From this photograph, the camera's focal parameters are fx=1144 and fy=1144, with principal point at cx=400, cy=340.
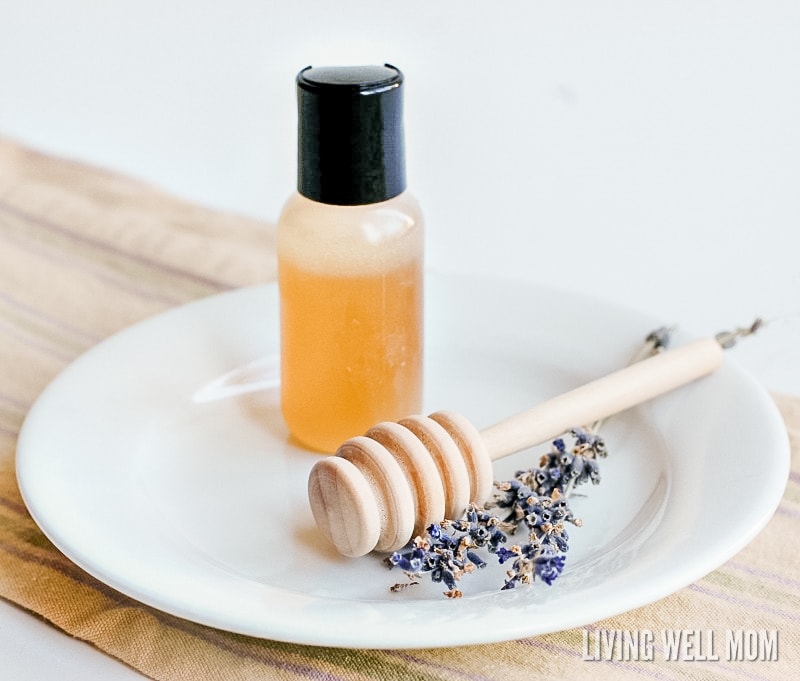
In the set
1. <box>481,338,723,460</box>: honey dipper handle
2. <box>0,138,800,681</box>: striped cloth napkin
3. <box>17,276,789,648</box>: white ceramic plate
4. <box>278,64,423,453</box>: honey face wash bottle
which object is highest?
<box>278,64,423,453</box>: honey face wash bottle

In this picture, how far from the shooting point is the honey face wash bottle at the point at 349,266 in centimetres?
65

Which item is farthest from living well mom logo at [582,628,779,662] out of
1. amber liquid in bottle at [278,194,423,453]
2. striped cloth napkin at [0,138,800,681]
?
amber liquid in bottle at [278,194,423,453]

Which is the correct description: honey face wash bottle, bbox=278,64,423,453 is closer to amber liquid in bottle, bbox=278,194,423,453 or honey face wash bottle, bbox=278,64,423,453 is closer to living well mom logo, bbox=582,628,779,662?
amber liquid in bottle, bbox=278,194,423,453

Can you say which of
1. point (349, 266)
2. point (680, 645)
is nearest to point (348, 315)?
point (349, 266)

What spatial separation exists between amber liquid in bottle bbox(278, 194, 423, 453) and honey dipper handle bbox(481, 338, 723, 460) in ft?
0.29

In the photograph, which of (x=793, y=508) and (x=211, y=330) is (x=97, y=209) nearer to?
(x=211, y=330)

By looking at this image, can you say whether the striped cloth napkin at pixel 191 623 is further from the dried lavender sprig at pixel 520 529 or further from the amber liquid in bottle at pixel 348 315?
the amber liquid in bottle at pixel 348 315

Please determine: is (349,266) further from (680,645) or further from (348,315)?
(680,645)

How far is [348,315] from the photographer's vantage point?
71 cm

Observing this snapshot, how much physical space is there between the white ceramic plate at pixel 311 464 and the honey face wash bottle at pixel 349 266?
0.16 feet

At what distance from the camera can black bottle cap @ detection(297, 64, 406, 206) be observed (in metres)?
0.64

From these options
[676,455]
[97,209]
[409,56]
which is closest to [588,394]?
[676,455]

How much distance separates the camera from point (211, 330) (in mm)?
859

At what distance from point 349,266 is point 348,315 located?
3 centimetres
